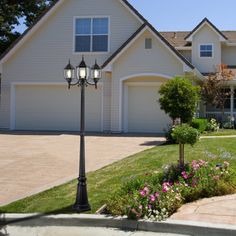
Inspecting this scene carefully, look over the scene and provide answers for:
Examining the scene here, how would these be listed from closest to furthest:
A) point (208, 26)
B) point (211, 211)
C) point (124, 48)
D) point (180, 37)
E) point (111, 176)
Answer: point (211, 211), point (111, 176), point (124, 48), point (208, 26), point (180, 37)

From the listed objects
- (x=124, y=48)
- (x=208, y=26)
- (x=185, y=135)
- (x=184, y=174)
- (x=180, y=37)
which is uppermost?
(x=208, y=26)

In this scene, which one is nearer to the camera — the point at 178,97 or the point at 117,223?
the point at 117,223

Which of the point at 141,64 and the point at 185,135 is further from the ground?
the point at 141,64

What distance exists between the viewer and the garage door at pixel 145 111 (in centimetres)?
2306

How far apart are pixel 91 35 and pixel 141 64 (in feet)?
11.1

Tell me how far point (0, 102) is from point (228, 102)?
13354mm

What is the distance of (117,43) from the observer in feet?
77.5

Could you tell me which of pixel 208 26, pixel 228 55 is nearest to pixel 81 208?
pixel 208 26

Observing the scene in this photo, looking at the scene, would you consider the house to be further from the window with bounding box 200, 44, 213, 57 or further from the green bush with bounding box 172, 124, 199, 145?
the green bush with bounding box 172, 124, 199, 145

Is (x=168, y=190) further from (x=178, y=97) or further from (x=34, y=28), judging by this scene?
(x=34, y=28)

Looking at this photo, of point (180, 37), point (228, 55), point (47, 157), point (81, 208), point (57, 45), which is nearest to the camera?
point (81, 208)

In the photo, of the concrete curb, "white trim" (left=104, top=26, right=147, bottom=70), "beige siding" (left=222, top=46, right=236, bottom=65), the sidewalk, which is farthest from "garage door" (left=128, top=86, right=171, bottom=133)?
the concrete curb

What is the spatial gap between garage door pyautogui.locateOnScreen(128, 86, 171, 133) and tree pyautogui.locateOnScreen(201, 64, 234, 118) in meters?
3.19

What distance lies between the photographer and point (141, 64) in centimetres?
2247
